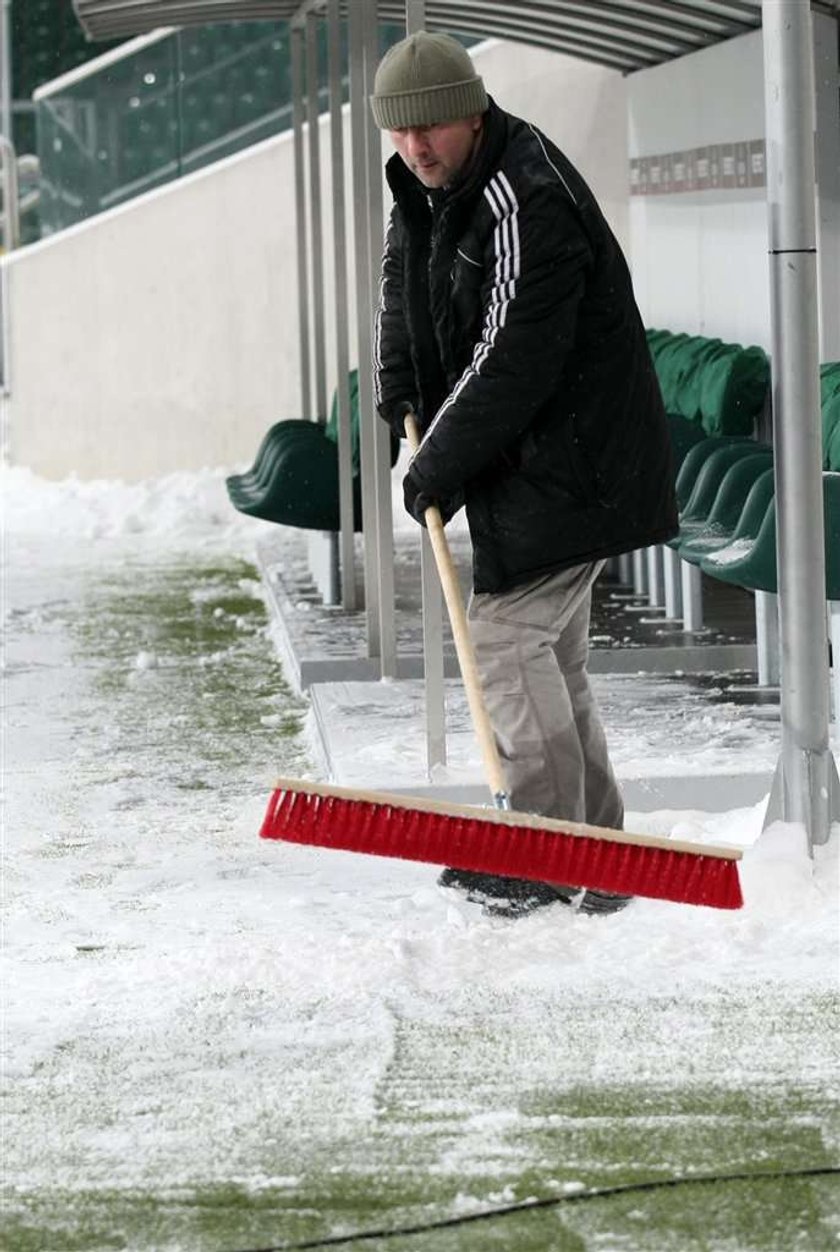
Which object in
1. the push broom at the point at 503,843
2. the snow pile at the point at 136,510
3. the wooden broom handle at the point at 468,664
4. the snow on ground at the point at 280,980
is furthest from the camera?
the snow pile at the point at 136,510

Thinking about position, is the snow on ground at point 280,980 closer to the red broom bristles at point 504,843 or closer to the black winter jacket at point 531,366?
the red broom bristles at point 504,843

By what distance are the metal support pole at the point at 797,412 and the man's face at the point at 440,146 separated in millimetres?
668

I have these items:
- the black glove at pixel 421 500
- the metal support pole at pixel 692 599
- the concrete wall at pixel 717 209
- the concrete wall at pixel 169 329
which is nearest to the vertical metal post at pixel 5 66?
the concrete wall at pixel 169 329

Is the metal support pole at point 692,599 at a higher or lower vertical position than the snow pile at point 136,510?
lower

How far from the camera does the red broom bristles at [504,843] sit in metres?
4.27

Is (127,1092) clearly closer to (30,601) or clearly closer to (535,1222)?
(535,1222)

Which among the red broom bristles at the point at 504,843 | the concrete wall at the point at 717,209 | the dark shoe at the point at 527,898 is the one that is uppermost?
the concrete wall at the point at 717,209

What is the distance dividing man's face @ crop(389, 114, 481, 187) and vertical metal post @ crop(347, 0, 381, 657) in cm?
256

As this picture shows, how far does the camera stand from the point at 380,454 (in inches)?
299

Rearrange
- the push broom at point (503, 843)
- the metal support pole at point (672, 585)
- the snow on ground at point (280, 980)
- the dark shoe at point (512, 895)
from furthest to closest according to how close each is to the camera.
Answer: the metal support pole at point (672, 585) → the dark shoe at point (512, 895) → the push broom at point (503, 843) → the snow on ground at point (280, 980)

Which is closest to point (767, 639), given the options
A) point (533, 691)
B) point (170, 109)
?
point (533, 691)

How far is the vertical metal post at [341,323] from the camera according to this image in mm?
8977

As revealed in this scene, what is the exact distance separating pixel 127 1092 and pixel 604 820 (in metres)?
1.54

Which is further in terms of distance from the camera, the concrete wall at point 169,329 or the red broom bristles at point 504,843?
the concrete wall at point 169,329
